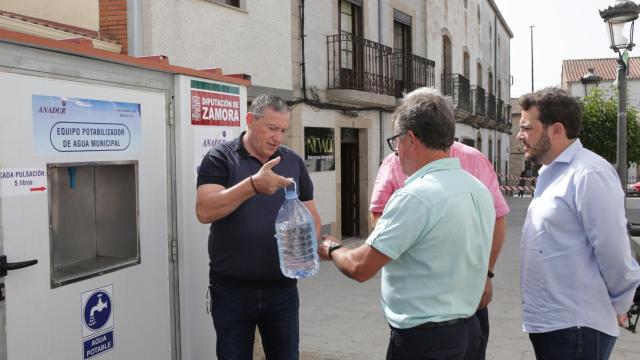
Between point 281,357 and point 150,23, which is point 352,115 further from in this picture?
point 281,357

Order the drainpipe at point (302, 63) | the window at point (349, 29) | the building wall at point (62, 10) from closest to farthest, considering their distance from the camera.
A: the building wall at point (62, 10), the drainpipe at point (302, 63), the window at point (349, 29)

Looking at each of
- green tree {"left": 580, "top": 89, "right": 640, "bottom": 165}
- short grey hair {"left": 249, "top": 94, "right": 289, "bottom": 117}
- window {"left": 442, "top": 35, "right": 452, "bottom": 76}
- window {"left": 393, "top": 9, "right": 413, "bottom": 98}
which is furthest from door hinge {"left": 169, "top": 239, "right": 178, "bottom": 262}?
window {"left": 442, "top": 35, "right": 452, "bottom": 76}

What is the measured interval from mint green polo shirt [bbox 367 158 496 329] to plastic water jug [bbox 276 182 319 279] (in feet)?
2.75

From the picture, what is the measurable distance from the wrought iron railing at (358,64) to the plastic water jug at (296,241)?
8155 mm

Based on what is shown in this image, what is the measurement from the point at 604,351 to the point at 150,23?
6054 millimetres

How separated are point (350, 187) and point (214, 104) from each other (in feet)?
29.5

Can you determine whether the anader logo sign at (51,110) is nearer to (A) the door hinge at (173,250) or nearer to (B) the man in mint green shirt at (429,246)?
(A) the door hinge at (173,250)

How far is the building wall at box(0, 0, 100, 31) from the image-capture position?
6.20 metres

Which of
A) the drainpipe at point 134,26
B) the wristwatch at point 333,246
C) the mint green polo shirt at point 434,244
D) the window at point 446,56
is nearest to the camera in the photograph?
the mint green polo shirt at point 434,244

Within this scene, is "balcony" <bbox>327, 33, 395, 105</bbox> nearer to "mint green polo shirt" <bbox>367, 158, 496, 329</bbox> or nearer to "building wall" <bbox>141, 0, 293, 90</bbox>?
"building wall" <bbox>141, 0, 293, 90</bbox>

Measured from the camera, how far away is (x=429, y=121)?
2.21m

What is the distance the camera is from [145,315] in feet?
11.1

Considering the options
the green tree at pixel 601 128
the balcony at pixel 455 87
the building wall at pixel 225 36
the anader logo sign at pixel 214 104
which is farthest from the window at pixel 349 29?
the anader logo sign at pixel 214 104

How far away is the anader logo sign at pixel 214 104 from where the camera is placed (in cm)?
373
